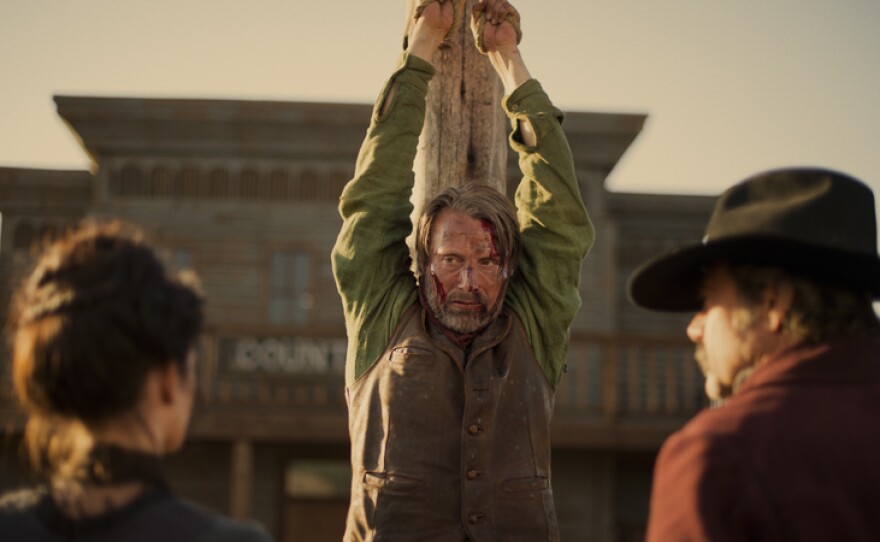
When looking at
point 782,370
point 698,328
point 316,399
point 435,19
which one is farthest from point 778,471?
point 316,399

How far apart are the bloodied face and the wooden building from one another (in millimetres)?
11173

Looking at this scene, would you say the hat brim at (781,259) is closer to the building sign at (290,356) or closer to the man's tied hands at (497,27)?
the man's tied hands at (497,27)

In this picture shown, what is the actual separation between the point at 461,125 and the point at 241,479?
10.5 metres

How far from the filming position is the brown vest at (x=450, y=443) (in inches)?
135

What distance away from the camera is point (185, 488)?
623 inches

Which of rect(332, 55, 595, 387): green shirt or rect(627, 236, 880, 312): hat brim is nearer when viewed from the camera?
rect(627, 236, 880, 312): hat brim

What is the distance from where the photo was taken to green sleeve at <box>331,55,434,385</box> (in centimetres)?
368

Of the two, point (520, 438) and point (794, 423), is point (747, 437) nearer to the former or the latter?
point (794, 423)

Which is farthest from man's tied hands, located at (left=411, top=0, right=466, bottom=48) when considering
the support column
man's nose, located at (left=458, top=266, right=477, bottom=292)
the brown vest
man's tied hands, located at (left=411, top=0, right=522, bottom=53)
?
the support column

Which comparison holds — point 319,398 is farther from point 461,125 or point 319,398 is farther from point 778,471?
point 778,471

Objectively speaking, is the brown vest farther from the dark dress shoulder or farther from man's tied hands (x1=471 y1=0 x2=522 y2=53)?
the dark dress shoulder

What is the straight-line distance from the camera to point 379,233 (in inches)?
146

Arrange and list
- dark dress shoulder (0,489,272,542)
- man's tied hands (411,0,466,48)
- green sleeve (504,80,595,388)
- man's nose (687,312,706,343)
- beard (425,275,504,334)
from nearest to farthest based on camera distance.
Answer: dark dress shoulder (0,489,272,542) → man's nose (687,312,706,343) → beard (425,275,504,334) → green sleeve (504,80,595,388) → man's tied hands (411,0,466,48)

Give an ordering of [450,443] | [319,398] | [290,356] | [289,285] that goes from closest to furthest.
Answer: [450,443]
[319,398]
[290,356]
[289,285]
